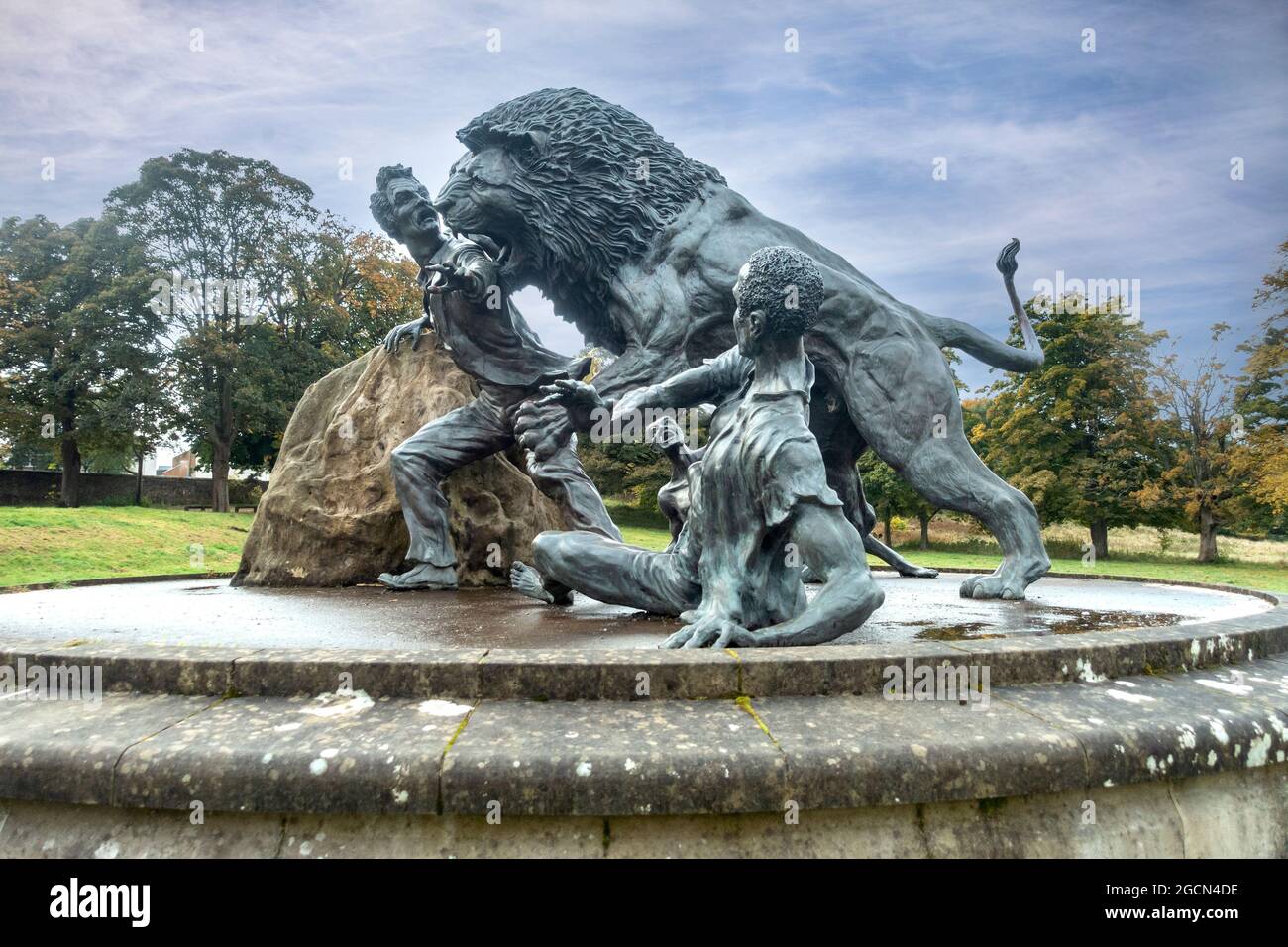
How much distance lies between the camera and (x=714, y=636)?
271 centimetres

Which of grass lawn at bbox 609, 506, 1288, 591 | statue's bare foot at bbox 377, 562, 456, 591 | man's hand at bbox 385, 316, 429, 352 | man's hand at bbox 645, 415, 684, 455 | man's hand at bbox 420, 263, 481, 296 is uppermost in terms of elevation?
man's hand at bbox 420, 263, 481, 296

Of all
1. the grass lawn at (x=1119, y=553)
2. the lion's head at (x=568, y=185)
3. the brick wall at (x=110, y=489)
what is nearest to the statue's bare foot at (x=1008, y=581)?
the lion's head at (x=568, y=185)

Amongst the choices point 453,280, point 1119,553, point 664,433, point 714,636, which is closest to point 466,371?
point 453,280

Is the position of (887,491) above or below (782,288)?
below

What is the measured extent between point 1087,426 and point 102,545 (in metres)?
27.6

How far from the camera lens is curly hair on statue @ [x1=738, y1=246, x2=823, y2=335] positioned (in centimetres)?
296

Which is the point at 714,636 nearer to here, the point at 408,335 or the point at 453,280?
the point at 453,280

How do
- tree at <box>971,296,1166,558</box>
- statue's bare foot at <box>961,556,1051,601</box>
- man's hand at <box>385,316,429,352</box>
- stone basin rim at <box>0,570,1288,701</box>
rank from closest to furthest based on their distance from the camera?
stone basin rim at <box>0,570,1288,701</box> < statue's bare foot at <box>961,556,1051,601</box> < man's hand at <box>385,316,429,352</box> < tree at <box>971,296,1166,558</box>

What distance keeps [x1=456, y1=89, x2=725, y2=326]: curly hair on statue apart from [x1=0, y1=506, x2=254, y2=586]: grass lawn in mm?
9153

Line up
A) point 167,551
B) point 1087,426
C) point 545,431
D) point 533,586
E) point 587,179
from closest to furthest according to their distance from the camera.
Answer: point 545,431 → point 533,586 → point 587,179 → point 167,551 → point 1087,426

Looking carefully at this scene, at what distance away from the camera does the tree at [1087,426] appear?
82.5 ft

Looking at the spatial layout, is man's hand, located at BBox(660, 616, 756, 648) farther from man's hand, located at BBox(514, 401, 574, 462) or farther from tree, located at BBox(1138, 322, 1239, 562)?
tree, located at BBox(1138, 322, 1239, 562)

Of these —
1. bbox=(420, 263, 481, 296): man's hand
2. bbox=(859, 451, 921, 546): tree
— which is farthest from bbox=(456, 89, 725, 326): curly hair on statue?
bbox=(859, 451, 921, 546): tree

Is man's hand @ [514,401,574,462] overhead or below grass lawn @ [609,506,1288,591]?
overhead
